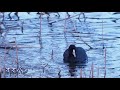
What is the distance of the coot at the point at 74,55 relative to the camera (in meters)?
2.09

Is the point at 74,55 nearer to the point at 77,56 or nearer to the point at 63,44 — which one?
the point at 77,56

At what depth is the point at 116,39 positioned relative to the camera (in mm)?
2074

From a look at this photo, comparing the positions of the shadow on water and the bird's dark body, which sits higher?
the bird's dark body

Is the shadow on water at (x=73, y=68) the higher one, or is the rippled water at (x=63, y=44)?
the rippled water at (x=63, y=44)

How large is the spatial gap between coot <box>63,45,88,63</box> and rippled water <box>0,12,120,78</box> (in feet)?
0.12

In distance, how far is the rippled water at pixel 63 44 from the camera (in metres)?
2.08

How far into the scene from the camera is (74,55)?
6.98 feet

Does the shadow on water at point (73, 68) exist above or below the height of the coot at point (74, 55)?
below

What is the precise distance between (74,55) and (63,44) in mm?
152

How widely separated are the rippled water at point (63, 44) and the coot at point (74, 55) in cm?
4

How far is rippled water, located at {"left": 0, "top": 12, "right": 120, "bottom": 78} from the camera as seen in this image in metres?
2.08
